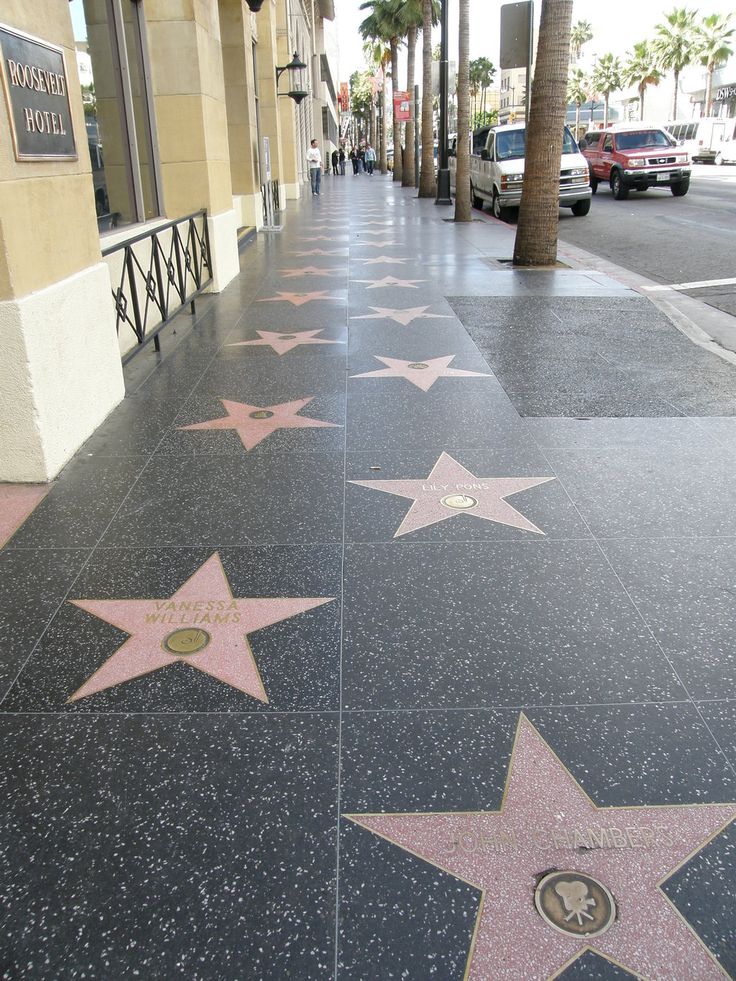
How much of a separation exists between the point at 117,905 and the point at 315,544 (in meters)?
2.02

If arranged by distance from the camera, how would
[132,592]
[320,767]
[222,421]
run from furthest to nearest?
1. [222,421]
2. [132,592]
3. [320,767]

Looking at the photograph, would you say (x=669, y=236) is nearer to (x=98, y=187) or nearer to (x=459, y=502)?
(x=98, y=187)

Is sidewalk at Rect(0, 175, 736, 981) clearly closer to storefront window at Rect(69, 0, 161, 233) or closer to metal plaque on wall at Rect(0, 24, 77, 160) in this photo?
metal plaque on wall at Rect(0, 24, 77, 160)

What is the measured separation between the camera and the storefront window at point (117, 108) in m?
7.83

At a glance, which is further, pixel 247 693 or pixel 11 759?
pixel 247 693

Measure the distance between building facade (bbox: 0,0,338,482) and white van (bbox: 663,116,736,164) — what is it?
4583cm

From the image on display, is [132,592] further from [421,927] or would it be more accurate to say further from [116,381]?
[116,381]

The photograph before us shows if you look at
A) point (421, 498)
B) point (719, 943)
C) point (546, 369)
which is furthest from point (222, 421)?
point (719, 943)

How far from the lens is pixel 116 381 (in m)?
6.06

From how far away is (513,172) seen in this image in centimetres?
1969

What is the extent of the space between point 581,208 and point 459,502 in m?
19.2

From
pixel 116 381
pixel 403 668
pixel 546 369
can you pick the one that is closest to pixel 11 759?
pixel 403 668

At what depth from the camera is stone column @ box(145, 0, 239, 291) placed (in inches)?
369

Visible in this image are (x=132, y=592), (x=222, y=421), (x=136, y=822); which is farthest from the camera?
(x=222, y=421)
